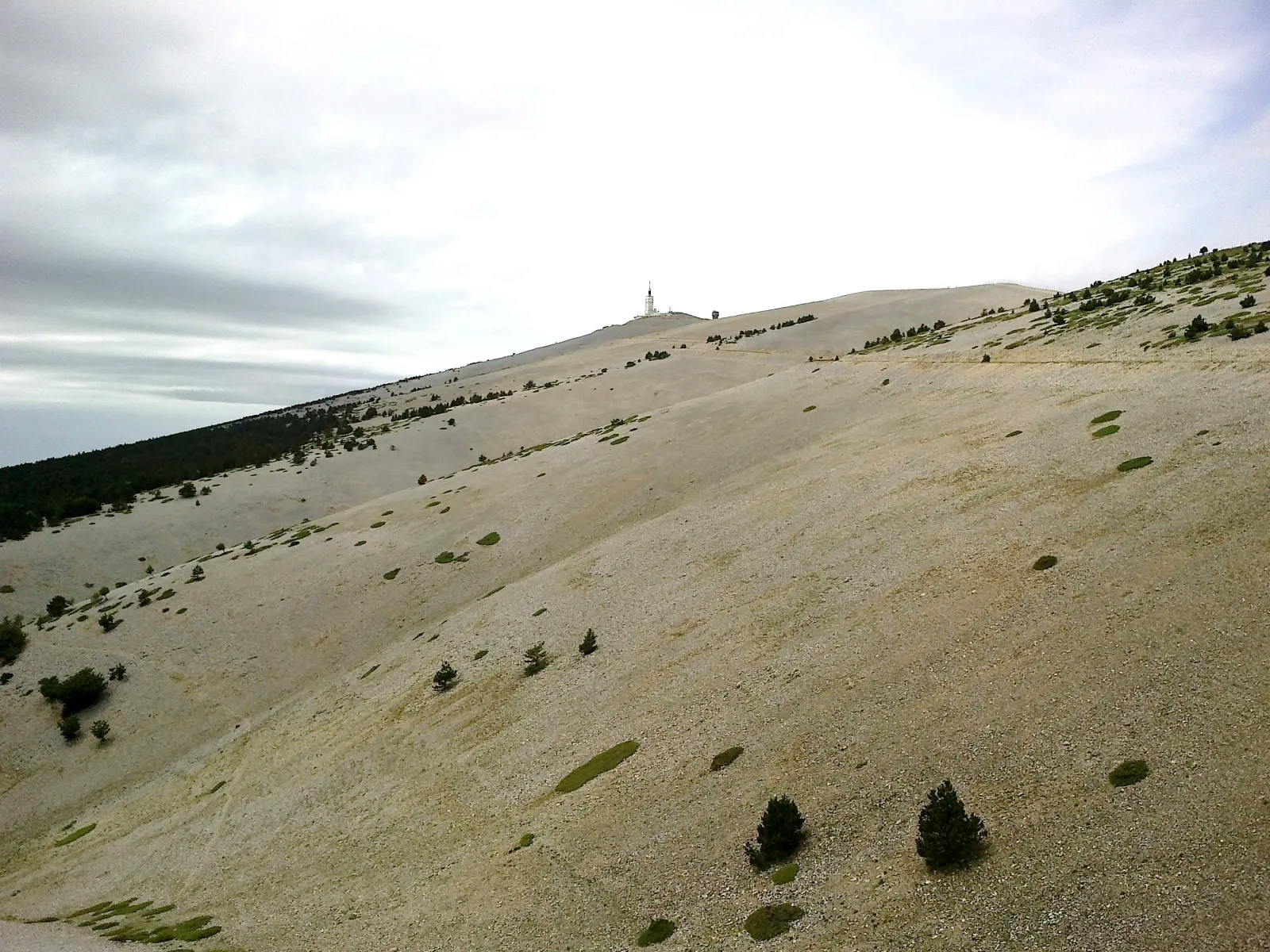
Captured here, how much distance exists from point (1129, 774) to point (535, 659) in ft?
69.2

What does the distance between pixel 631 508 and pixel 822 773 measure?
96.5 ft

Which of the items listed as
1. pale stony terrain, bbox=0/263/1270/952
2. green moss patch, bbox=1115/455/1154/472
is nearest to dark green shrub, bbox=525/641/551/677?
pale stony terrain, bbox=0/263/1270/952

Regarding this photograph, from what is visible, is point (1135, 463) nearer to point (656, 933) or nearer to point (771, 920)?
point (771, 920)

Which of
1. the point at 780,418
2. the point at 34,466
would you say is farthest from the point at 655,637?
the point at 34,466

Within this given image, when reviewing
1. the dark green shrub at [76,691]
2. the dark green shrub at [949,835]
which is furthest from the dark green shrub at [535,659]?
the dark green shrub at [76,691]

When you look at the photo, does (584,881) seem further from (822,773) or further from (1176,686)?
(1176,686)

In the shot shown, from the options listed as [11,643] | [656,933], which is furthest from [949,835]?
[11,643]

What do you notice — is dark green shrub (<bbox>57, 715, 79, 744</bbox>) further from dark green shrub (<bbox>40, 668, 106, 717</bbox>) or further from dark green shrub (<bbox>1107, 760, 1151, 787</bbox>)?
dark green shrub (<bbox>1107, 760, 1151, 787</bbox>)

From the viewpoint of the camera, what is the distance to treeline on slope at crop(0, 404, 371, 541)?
7412 cm

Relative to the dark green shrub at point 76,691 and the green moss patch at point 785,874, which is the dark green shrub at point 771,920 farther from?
the dark green shrub at point 76,691

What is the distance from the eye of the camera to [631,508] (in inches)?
1805

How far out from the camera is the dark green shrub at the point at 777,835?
15.1 m

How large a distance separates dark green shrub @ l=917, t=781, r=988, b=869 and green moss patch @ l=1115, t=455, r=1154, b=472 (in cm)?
1700

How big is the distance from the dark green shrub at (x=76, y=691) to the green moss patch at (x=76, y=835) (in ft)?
31.7
